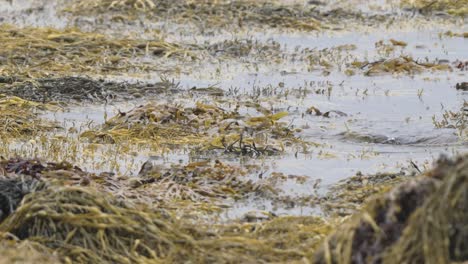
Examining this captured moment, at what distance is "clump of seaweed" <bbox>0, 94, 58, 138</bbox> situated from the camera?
25.9 feet

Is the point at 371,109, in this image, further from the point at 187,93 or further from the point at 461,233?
the point at 461,233

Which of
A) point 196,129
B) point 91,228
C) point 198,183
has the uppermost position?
point 91,228

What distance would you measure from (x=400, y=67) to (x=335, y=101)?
1611 mm

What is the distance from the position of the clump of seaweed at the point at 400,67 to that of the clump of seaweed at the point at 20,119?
3557 mm

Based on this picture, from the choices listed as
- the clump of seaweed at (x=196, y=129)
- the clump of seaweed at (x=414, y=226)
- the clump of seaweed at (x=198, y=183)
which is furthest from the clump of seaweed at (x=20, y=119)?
the clump of seaweed at (x=414, y=226)

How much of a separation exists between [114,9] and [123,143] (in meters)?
7.84

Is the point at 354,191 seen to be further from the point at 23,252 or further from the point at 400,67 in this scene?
the point at 400,67

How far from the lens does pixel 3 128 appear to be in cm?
790

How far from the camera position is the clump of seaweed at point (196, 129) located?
24.0 feet

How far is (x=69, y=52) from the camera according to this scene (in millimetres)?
11539

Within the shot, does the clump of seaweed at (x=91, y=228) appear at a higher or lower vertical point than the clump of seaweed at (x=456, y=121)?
higher

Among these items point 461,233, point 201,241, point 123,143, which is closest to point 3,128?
point 123,143

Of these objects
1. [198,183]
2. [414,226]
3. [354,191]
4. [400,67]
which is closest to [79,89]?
[400,67]

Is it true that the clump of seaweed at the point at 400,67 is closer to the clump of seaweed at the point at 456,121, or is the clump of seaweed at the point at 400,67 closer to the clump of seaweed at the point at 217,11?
the clump of seaweed at the point at 456,121
